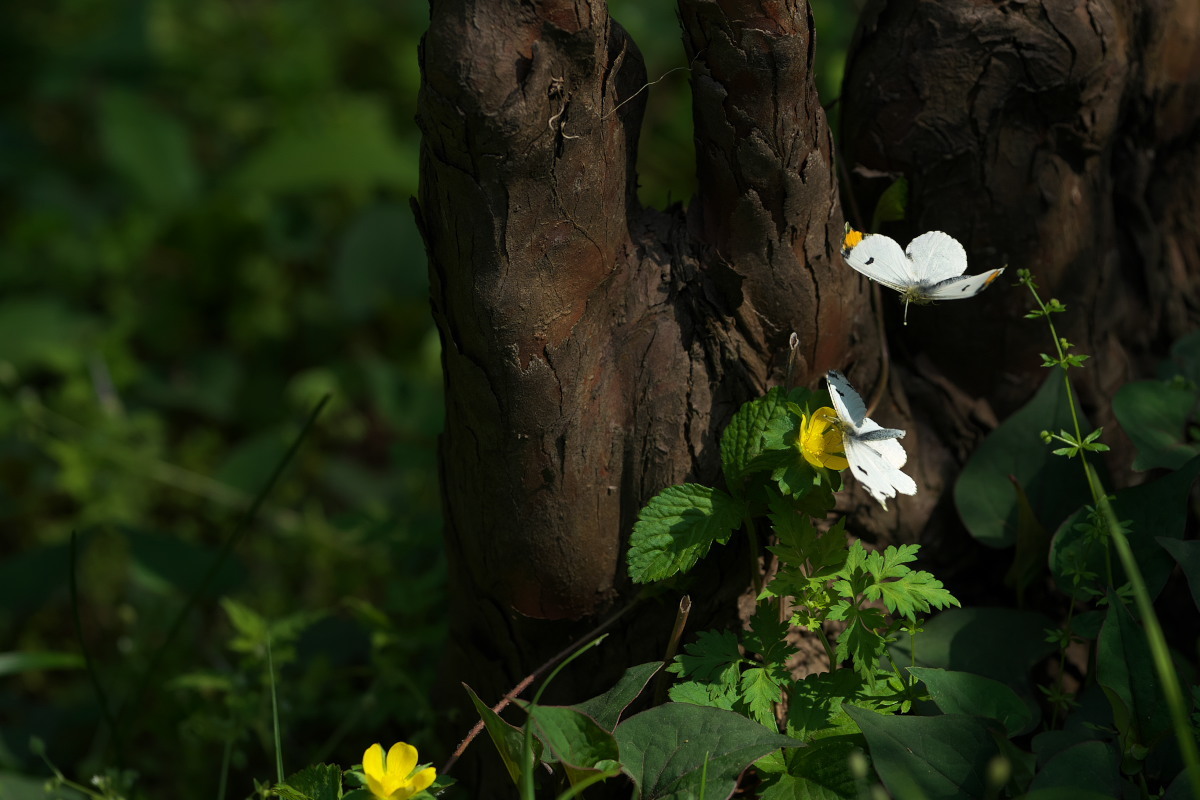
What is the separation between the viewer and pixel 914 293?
969 millimetres

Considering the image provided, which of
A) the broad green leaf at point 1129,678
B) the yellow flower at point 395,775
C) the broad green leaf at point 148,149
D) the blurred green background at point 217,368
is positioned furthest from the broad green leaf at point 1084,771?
the broad green leaf at point 148,149

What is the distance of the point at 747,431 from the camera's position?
1.00 m

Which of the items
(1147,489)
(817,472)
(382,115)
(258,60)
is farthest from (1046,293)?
(258,60)

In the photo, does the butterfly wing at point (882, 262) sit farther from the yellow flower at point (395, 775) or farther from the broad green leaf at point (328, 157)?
the broad green leaf at point (328, 157)

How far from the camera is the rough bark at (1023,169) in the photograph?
3.71 ft

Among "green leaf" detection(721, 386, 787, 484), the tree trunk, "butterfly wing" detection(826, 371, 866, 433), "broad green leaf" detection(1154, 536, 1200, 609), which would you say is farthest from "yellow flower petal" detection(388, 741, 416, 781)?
"broad green leaf" detection(1154, 536, 1200, 609)

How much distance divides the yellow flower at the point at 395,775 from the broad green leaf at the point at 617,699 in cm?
16

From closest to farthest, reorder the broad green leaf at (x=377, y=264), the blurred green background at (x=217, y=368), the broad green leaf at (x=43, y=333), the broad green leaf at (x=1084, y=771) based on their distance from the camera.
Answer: the broad green leaf at (x=1084, y=771) → the blurred green background at (x=217, y=368) → the broad green leaf at (x=43, y=333) → the broad green leaf at (x=377, y=264)

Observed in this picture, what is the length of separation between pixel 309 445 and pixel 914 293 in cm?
180

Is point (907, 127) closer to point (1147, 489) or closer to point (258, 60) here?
point (1147, 489)

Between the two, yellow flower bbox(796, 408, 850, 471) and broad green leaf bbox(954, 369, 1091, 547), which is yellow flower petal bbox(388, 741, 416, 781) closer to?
yellow flower bbox(796, 408, 850, 471)

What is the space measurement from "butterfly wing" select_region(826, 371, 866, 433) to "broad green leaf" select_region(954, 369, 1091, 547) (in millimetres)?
298

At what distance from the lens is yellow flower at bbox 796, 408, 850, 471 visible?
0.94m

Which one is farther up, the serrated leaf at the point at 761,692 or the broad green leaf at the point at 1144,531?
the broad green leaf at the point at 1144,531
